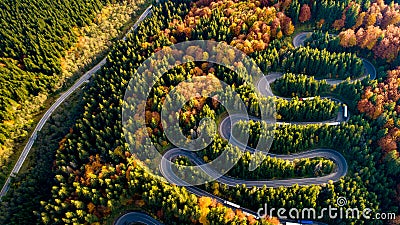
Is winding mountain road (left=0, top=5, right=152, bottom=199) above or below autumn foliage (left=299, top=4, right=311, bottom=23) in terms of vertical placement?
below

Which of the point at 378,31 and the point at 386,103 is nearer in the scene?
the point at 386,103

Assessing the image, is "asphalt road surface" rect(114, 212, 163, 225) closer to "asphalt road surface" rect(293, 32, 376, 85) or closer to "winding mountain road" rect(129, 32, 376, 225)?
"winding mountain road" rect(129, 32, 376, 225)

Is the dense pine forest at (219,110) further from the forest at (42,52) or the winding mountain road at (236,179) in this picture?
the winding mountain road at (236,179)

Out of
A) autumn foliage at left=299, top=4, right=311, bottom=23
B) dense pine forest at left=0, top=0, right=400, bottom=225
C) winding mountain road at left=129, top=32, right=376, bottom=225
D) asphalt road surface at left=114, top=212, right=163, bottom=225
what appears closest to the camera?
dense pine forest at left=0, top=0, right=400, bottom=225

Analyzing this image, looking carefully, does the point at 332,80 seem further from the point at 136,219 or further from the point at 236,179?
the point at 136,219

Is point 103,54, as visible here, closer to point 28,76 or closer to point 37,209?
point 28,76

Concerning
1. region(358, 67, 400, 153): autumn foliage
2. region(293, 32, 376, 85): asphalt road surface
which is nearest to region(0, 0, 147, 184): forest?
region(293, 32, 376, 85): asphalt road surface

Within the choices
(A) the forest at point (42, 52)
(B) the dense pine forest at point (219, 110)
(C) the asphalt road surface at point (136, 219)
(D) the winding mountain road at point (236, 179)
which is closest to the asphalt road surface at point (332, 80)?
(B) the dense pine forest at point (219, 110)

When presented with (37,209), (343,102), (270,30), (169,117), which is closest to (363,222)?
(343,102)

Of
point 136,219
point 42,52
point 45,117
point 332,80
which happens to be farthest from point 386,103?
point 42,52
